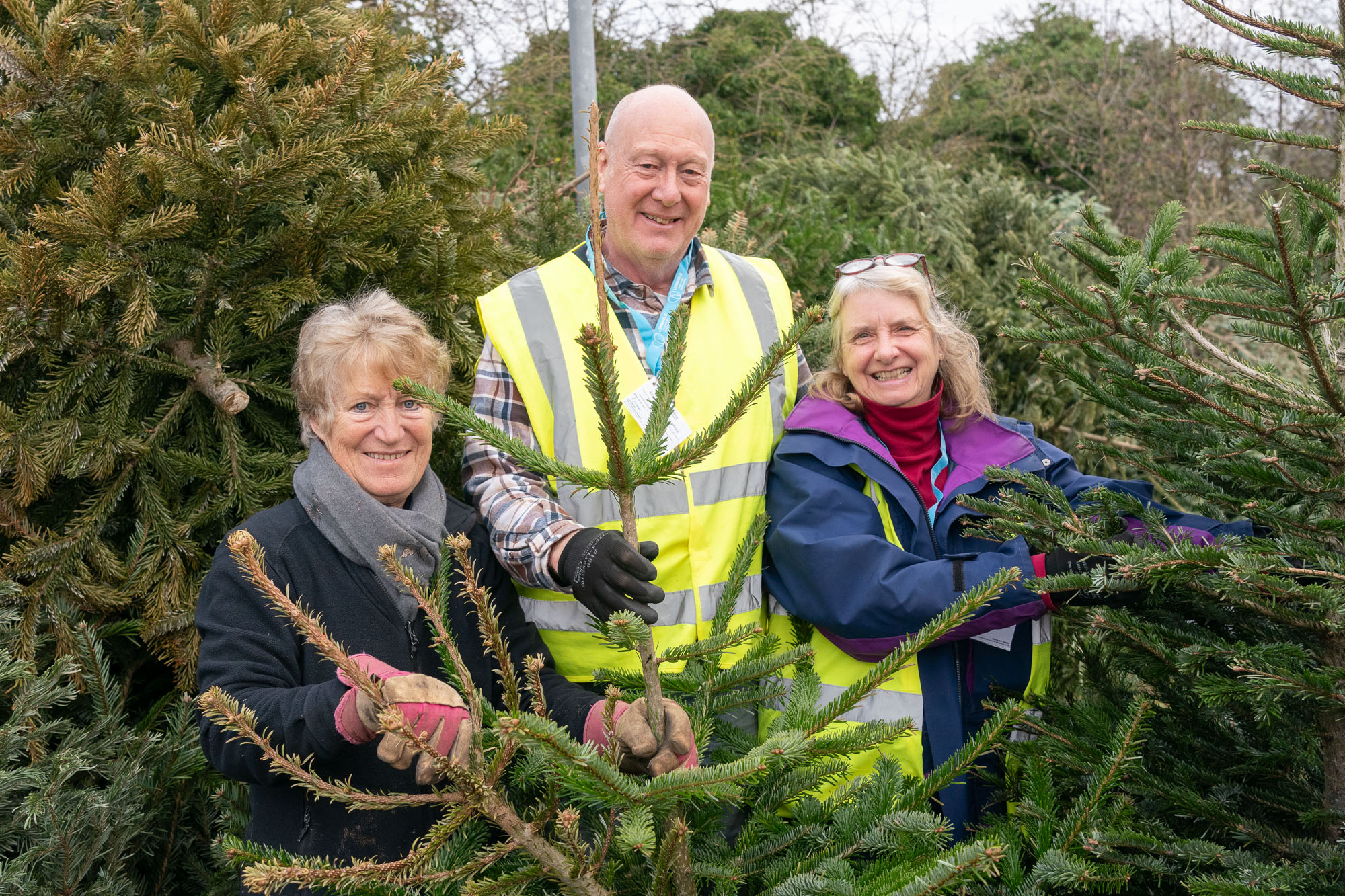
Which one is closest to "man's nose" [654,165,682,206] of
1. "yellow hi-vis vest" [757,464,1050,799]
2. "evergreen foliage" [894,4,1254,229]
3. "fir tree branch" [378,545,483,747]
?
"yellow hi-vis vest" [757,464,1050,799]

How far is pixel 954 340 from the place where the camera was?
8.88ft

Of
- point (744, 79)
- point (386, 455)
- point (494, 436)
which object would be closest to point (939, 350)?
point (386, 455)

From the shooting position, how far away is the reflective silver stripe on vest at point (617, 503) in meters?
2.46

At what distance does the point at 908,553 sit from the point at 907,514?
16cm

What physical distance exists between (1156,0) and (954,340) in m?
11.2

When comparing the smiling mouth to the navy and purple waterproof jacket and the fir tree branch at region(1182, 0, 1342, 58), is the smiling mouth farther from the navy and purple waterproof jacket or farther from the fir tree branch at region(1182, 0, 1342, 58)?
the fir tree branch at region(1182, 0, 1342, 58)

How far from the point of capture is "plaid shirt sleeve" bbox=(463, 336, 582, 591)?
2145mm

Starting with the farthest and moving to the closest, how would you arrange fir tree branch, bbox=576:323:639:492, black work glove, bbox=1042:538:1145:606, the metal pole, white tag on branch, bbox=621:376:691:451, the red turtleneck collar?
the metal pole < the red turtleneck collar < white tag on branch, bbox=621:376:691:451 < black work glove, bbox=1042:538:1145:606 < fir tree branch, bbox=576:323:639:492

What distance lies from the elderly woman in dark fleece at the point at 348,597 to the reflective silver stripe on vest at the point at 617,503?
25 cm

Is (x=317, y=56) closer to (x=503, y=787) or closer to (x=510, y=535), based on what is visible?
(x=510, y=535)

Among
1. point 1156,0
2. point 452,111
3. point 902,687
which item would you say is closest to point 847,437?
point 902,687

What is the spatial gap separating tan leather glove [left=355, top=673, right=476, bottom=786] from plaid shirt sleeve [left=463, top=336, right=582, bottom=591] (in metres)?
0.59

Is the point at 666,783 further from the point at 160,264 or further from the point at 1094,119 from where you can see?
the point at 1094,119

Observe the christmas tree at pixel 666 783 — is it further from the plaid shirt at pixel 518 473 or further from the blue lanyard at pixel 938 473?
the blue lanyard at pixel 938 473
